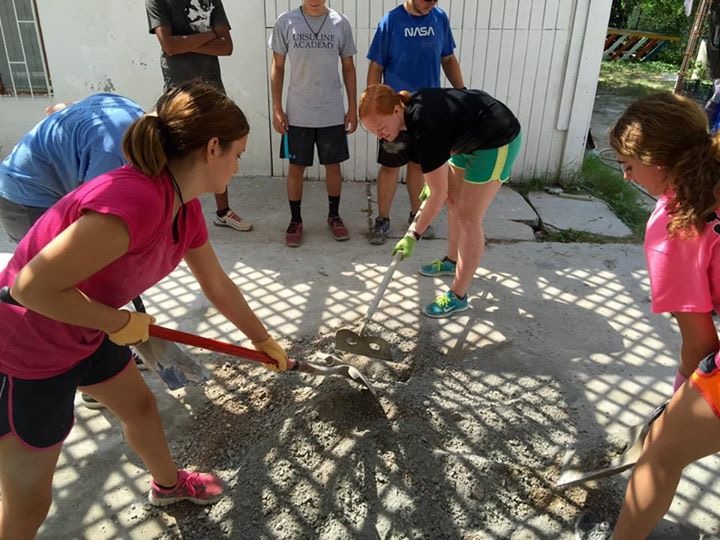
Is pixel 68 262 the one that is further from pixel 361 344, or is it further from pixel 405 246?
pixel 405 246

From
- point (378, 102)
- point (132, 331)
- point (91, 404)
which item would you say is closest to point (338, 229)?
point (378, 102)

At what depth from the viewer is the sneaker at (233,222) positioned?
432 centimetres

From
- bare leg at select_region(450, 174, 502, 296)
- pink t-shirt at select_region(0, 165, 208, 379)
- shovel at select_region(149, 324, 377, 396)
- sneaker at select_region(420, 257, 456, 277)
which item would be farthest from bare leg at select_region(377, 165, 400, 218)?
pink t-shirt at select_region(0, 165, 208, 379)

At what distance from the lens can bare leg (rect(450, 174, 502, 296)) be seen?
3.16 metres

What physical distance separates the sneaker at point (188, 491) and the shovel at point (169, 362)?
1.16ft

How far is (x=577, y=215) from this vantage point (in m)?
4.72

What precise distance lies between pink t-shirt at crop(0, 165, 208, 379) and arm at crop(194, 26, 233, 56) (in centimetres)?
267

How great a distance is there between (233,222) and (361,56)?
1.74m

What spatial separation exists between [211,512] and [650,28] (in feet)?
48.3

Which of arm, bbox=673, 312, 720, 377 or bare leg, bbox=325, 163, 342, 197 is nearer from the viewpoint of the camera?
arm, bbox=673, 312, 720, 377

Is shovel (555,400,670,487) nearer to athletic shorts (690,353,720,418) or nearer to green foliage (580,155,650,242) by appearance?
athletic shorts (690,353,720,418)

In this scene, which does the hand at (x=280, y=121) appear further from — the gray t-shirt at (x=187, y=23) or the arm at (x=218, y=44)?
the arm at (x=218, y=44)

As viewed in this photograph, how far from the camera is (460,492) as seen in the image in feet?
7.02

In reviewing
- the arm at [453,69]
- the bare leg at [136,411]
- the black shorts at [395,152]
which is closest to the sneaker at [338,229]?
the black shorts at [395,152]
